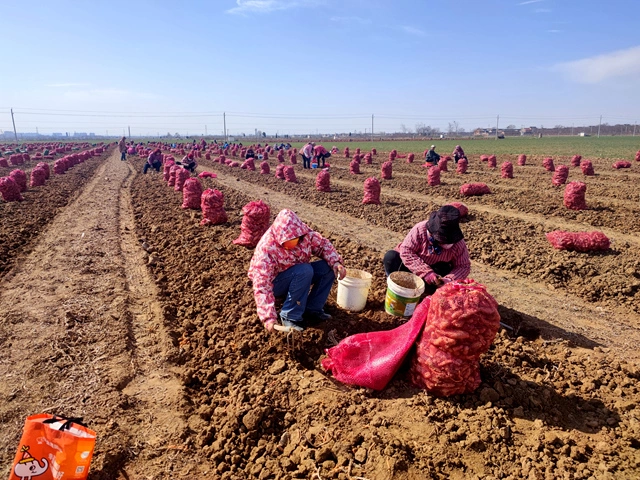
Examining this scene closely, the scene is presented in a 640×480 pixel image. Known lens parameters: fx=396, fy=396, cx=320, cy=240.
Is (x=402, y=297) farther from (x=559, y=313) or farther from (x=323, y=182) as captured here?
(x=323, y=182)

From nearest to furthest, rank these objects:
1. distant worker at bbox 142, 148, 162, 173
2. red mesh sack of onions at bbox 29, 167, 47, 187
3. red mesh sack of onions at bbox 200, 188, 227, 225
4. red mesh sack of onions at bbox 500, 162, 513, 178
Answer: red mesh sack of onions at bbox 200, 188, 227, 225, red mesh sack of onions at bbox 29, 167, 47, 187, red mesh sack of onions at bbox 500, 162, 513, 178, distant worker at bbox 142, 148, 162, 173

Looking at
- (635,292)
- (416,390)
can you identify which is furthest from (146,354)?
(635,292)

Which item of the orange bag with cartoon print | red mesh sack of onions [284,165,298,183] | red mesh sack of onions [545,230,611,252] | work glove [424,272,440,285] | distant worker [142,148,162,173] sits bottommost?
the orange bag with cartoon print

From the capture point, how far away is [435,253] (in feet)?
14.7

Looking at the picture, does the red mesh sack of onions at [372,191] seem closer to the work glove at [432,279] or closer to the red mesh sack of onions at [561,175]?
the red mesh sack of onions at [561,175]

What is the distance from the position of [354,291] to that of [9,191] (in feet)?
44.3

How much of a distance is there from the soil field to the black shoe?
10cm

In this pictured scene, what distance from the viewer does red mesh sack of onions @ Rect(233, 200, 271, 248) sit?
Result: 23.8 feet

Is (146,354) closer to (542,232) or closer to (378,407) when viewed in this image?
(378,407)

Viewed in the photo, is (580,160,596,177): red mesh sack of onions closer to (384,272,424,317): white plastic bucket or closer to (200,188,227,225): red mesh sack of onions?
(200,188,227,225): red mesh sack of onions

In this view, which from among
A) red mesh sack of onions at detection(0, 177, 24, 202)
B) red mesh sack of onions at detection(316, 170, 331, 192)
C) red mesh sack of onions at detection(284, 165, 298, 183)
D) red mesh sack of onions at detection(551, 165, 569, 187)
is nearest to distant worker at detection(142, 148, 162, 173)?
red mesh sack of onions at detection(284, 165, 298, 183)

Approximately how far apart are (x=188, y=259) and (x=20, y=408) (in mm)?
3828

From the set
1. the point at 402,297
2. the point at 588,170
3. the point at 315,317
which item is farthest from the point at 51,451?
the point at 588,170

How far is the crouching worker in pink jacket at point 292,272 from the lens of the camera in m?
3.77
